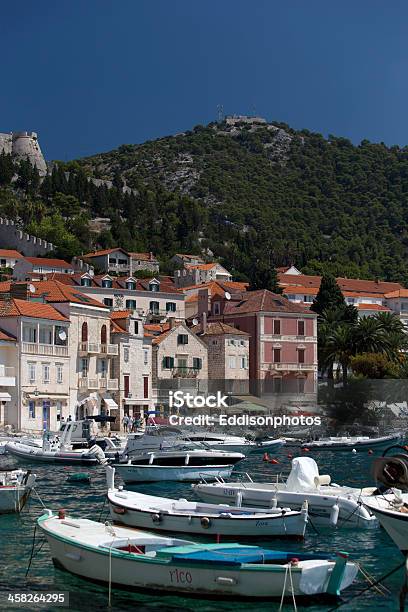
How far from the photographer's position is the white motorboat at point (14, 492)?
31.1m

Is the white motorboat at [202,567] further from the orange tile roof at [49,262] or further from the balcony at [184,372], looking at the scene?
the orange tile roof at [49,262]

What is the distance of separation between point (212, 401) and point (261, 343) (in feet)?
74.7

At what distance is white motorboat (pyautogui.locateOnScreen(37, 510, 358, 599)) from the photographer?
61.7ft

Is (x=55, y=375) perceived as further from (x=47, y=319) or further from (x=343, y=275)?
(x=343, y=275)

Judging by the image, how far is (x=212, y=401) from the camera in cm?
6994

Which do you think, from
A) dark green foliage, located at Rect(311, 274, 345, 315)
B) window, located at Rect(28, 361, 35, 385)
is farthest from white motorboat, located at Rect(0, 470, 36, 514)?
dark green foliage, located at Rect(311, 274, 345, 315)

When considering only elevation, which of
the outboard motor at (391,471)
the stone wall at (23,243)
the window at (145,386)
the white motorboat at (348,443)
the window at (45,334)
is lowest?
the white motorboat at (348,443)

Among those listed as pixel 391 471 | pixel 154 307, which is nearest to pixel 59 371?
pixel 154 307

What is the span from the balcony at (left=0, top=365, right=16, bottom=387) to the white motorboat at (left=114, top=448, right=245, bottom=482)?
25.0m

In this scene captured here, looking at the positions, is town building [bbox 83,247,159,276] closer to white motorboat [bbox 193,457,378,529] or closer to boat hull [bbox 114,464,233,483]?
boat hull [bbox 114,464,233,483]

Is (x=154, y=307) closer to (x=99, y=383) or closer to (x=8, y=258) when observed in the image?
(x=8, y=258)

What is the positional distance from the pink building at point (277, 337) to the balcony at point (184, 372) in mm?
7078

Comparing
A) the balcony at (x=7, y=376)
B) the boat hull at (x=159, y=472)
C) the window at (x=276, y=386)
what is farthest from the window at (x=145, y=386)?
the boat hull at (x=159, y=472)

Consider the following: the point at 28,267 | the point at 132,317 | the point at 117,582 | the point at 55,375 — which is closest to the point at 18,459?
the point at 55,375
